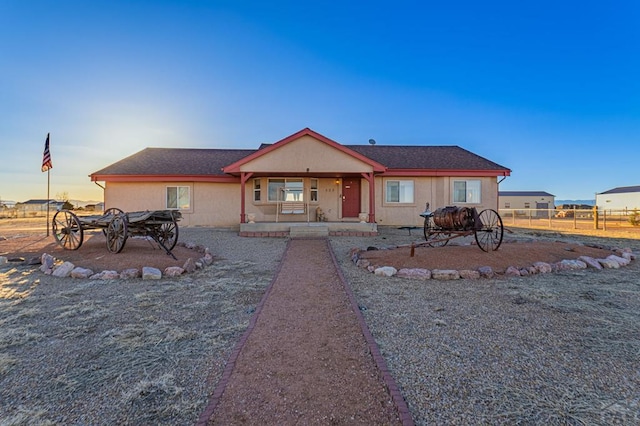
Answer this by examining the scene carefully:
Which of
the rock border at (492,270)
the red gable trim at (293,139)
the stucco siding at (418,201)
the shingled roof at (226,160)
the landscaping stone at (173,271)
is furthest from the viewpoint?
the stucco siding at (418,201)

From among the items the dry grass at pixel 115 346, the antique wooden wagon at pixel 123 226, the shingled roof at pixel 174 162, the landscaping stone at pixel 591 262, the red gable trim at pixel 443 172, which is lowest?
the dry grass at pixel 115 346

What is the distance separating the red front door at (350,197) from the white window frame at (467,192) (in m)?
5.44

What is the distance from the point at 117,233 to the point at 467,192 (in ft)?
54.8

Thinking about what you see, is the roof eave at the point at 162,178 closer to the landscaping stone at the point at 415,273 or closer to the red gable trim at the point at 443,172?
the red gable trim at the point at 443,172

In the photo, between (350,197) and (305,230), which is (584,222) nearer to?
(350,197)

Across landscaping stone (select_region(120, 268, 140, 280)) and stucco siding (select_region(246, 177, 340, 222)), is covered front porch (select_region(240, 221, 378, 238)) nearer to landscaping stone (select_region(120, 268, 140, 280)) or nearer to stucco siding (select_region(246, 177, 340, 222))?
stucco siding (select_region(246, 177, 340, 222))

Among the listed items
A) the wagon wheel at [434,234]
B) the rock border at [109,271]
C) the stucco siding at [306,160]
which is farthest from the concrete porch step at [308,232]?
the rock border at [109,271]

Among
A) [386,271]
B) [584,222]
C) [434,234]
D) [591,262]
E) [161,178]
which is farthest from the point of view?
[584,222]

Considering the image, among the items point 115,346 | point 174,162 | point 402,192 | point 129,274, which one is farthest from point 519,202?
point 115,346

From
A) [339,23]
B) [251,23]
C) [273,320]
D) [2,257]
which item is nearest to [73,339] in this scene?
[273,320]

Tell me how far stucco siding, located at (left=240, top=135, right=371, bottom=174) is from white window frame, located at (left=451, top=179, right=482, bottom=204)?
19.9 feet

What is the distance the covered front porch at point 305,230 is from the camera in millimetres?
13148

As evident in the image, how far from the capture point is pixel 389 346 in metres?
3.37

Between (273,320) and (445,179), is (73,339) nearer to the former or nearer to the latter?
(273,320)
